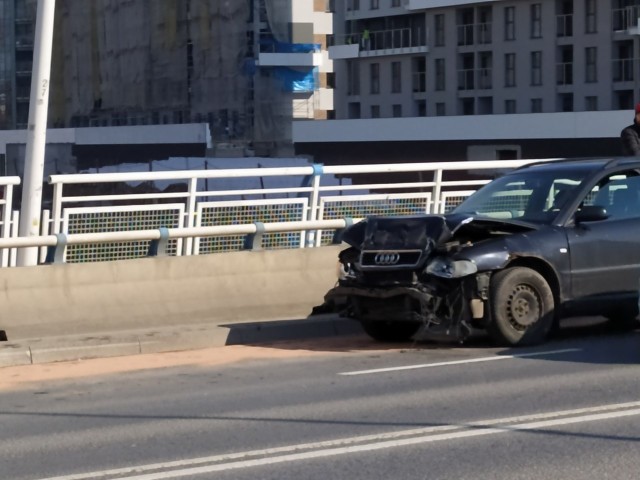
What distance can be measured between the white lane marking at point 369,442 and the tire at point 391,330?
164 inches

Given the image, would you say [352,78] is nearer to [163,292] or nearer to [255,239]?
[255,239]

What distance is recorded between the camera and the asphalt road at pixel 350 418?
7.81 metres

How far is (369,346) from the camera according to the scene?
43.9 ft

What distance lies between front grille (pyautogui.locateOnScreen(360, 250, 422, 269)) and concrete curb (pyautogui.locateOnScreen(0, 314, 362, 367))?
57.7 inches

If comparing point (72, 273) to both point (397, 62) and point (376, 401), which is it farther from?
point (397, 62)

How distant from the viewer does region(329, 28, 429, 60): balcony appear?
79438mm

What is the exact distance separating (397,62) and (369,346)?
229 ft

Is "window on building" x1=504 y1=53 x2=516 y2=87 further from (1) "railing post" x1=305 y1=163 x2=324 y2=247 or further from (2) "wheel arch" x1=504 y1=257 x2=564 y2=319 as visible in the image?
(2) "wheel arch" x1=504 y1=257 x2=564 y2=319

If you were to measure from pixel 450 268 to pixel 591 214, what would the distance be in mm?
1432

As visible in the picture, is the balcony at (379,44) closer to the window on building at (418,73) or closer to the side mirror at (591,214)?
the window on building at (418,73)

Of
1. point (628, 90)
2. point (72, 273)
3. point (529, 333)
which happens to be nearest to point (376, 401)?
point (529, 333)

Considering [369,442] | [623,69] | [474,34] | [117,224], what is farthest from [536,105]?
[369,442]

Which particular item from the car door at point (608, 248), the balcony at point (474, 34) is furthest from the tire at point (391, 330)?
the balcony at point (474, 34)

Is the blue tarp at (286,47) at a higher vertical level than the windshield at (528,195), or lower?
higher
